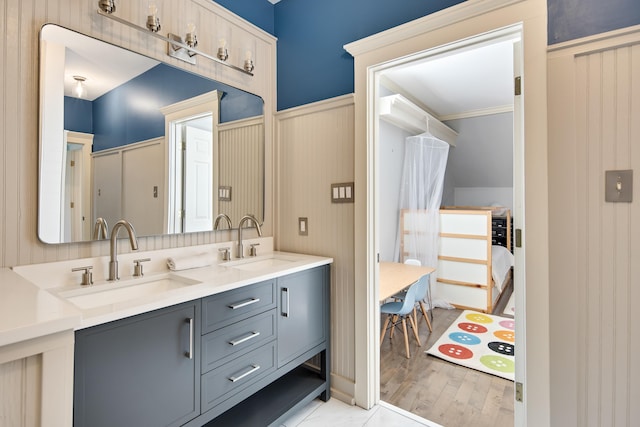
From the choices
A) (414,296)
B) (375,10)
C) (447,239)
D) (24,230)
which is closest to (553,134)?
(375,10)

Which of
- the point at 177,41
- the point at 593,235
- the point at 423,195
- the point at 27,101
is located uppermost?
the point at 177,41

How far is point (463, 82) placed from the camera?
11.9 ft

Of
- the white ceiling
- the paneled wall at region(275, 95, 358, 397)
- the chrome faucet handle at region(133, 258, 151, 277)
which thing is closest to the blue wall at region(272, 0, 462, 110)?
the paneled wall at region(275, 95, 358, 397)

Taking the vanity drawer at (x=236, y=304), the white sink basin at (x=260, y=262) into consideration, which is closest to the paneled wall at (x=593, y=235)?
the vanity drawer at (x=236, y=304)

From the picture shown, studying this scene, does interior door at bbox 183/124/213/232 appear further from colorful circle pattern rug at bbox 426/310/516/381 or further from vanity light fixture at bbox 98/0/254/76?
colorful circle pattern rug at bbox 426/310/516/381

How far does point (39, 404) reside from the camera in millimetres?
812

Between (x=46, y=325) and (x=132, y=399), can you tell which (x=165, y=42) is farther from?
(x=132, y=399)

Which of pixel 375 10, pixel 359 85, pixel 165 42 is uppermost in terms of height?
pixel 375 10

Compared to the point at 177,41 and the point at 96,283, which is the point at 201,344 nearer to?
the point at 96,283

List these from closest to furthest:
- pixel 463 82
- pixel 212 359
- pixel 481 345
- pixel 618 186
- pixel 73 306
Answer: pixel 73 306, pixel 618 186, pixel 212 359, pixel 481 345, pixel 463 82

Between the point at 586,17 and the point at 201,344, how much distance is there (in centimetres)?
218

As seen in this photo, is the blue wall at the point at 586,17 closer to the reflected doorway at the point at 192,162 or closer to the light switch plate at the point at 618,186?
the light switch plate at the point at 618,186

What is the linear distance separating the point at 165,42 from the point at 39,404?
181 cm

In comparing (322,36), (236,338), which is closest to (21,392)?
(236,338)
